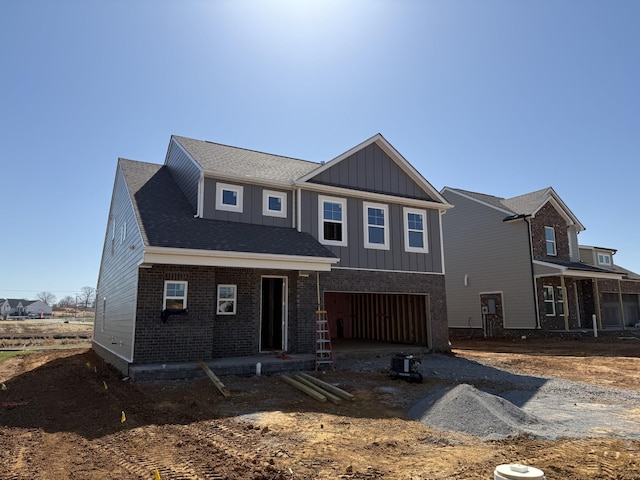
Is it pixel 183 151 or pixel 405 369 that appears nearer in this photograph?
pixel 405 369

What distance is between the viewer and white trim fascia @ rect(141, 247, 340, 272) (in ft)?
31.6

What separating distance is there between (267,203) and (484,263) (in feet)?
51.3

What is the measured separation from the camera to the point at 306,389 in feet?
28.2

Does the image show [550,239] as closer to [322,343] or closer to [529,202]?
[529,202]

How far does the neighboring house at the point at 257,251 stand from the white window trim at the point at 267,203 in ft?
0.10

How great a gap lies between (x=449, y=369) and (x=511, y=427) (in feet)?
19.7

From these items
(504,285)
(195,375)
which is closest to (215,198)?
(195,375)

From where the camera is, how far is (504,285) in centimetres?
2295

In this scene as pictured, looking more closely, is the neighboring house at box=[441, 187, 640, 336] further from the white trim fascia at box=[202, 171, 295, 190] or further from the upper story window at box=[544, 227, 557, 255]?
the white trim fascia at box=[202, 171, 295, 190]

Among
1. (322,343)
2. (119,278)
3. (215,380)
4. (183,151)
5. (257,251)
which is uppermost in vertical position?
(183,151)

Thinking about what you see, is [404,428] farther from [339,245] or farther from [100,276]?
[100,276]

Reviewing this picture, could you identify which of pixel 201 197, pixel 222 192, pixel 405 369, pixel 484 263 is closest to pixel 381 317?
pixel 405 369

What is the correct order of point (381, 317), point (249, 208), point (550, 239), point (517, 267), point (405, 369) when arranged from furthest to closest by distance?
point (550, 239) < point (517, 267) < point (381, 317) < point (249, 208) < point (405, 369)

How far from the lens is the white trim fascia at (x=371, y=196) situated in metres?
13.7
